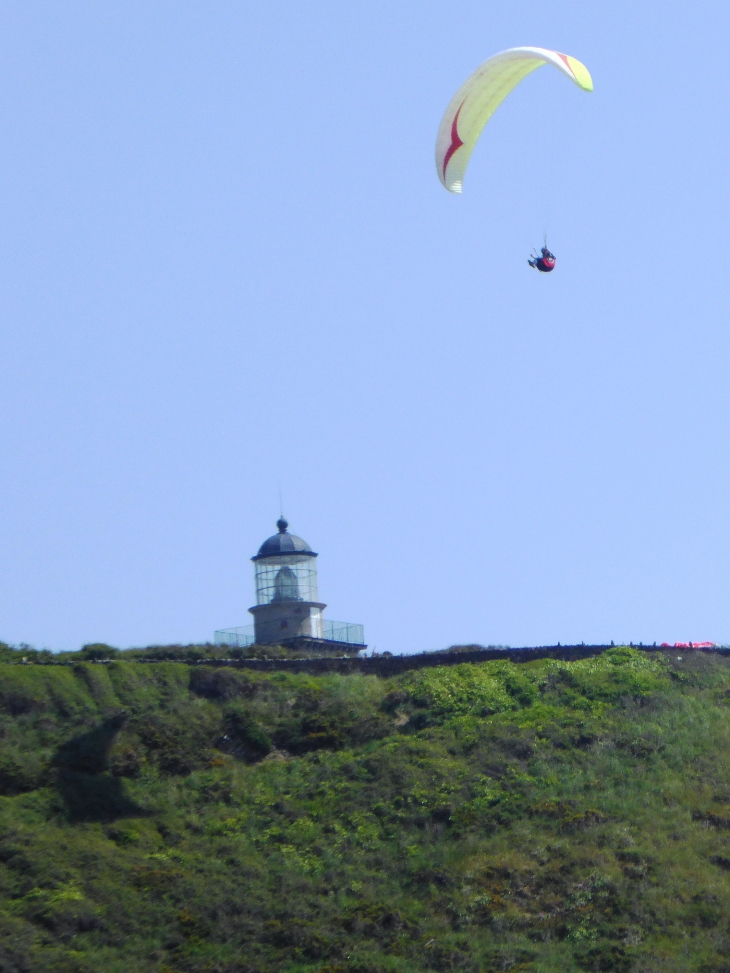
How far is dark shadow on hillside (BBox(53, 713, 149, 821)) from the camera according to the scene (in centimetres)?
3259

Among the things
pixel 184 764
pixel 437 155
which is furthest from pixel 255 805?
pixel 437 155

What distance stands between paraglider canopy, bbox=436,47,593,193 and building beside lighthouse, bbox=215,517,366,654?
20613mm

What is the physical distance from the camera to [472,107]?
3616cm

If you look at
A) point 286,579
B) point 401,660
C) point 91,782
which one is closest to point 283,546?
point 286,579

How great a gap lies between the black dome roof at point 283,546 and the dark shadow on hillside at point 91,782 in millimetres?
19260

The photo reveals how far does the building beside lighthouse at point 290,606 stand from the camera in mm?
52156

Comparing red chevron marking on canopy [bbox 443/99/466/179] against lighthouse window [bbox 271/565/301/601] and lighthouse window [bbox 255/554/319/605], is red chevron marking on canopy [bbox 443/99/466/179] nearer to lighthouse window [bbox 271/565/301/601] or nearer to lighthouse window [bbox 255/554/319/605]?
lighthouse window [bbox 255/554/319/605]

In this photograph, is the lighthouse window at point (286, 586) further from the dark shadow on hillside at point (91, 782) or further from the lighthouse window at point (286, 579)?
the dark shadow on hillside at point (91, 782)

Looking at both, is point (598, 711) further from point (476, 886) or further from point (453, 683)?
point (476, 886)

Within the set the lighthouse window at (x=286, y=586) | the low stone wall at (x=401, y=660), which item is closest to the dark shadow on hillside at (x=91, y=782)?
the low stone wall at (x=401, y=660)

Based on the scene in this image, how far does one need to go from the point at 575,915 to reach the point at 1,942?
11.5m

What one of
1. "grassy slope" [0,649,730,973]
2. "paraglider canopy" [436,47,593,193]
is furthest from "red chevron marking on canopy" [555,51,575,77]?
"grassy slope" [0,649,730,973]

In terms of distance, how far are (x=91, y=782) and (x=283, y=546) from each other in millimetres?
22013

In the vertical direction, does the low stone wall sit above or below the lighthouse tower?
below
